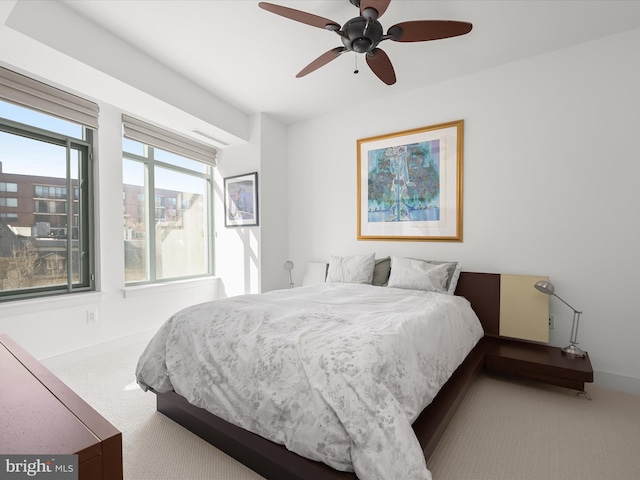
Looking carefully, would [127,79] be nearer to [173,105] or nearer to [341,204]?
[173,105]

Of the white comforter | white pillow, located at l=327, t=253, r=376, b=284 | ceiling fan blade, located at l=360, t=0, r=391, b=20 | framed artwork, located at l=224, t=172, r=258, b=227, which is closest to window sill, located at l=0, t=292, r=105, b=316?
the white comforter

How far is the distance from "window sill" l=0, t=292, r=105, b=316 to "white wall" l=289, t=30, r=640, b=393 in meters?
3.34

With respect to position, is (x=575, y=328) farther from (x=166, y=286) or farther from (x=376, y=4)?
(x=166, y=286)

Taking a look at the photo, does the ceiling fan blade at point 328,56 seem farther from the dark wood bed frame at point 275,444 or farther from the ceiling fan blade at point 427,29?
the dark wood bed frame at point 275,444

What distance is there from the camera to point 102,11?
2.24m

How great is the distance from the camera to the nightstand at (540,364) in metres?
2.20

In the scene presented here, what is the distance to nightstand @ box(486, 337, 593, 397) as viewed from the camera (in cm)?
220

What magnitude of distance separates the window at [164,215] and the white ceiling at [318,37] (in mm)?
1281

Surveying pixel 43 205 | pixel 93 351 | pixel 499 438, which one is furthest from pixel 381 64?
pixel 93 351

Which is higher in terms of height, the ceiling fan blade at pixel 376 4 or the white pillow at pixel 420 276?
the ceiling fan blade at pixel 376 4

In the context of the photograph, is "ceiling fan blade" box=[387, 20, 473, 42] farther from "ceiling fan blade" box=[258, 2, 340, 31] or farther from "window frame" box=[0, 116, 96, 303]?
"window frame" box=[0, 116, 96, 303]

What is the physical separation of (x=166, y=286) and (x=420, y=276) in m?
3.07

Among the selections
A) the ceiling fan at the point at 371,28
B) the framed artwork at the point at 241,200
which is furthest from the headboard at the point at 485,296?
the framed artwork at the point at 241,200

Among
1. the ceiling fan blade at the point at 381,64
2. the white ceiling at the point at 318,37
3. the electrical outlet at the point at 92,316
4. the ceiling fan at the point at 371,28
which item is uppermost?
the white ceiling at the point at 318,37
